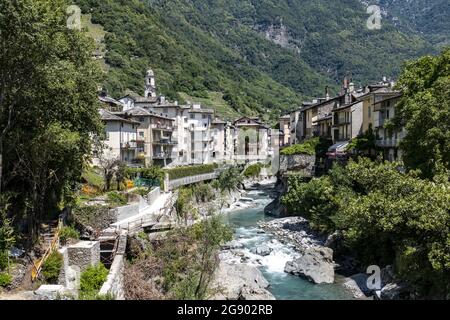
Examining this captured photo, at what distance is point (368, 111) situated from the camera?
57969mm

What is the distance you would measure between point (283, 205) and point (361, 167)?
24007 mm

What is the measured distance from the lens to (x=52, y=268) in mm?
24672

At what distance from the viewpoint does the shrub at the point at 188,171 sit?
63.1 m

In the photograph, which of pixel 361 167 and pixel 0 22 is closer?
pixel 0 22

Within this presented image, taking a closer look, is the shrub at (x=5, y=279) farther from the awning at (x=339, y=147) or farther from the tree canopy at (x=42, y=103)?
the awning at (x=339, y=147)

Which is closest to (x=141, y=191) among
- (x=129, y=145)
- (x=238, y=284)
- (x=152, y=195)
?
(x=152, y=195)

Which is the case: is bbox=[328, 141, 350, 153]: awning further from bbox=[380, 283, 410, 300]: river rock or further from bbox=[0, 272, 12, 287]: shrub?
bbox=[0, 272, 12, 287]: shrub

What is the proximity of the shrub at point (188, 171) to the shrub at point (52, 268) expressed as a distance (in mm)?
36751

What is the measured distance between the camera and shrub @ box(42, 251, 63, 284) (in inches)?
961

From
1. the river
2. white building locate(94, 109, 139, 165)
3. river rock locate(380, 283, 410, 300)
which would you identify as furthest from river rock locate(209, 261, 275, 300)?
white building locate(94, 109, 139, 165)

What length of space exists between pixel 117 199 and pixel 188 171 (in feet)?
95.9

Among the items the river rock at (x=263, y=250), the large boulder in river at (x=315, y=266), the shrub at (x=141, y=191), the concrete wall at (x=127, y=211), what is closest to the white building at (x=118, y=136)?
the shrub at (x=141, y=191)
